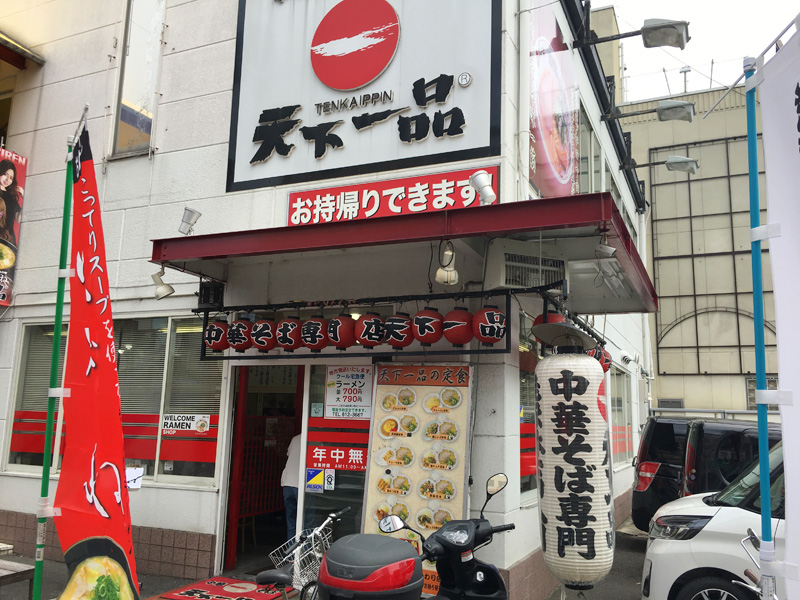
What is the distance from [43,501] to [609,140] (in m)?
12.7

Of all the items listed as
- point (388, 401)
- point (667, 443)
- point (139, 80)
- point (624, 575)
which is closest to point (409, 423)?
point (388, 401)

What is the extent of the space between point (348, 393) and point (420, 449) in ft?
4.05

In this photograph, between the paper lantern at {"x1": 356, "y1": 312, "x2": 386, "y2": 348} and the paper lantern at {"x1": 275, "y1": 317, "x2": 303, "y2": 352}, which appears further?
the paper lantern at {"x1": 275, "y1": 317, "x2": 303, "y2": 352}

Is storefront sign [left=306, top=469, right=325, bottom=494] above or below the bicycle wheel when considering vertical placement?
above

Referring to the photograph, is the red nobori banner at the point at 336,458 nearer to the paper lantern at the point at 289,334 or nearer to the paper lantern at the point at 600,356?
the paper lantern at the point at 289,334

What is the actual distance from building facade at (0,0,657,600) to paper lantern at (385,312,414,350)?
0.26 meters

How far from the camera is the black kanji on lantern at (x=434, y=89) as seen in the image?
7520mm

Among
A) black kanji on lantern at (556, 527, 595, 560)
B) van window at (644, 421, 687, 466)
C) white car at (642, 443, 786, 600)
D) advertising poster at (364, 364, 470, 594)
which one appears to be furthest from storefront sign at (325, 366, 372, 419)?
van window at (644, 421, 687, 466)

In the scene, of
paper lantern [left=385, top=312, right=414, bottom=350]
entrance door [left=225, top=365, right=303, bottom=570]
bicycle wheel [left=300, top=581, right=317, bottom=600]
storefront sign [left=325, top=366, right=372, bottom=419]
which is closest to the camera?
bicycle wheel [left=300, top=581, right=317, bottom=600]

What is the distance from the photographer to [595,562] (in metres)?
5.40

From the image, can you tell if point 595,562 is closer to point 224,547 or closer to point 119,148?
point 224,547

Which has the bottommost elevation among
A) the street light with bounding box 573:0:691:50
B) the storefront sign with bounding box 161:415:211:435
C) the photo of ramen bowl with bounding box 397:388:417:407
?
the storefront sign with bounding box 161:415:211:435

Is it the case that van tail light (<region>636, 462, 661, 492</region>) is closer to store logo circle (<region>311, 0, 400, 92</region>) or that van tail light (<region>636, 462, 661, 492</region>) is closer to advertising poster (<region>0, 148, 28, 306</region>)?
store logo circle (<region>311, 0, 400, 92</region>)

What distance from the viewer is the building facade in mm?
6883
